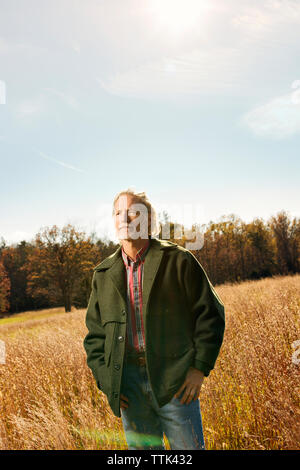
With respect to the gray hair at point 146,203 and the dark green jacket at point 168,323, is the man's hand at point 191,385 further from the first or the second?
the gray hair at point 146,203

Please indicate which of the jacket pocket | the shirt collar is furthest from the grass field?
the shirt collar

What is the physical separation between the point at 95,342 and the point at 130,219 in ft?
2.87

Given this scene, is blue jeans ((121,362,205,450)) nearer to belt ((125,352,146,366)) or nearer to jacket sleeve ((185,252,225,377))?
belt ((125,352,146,366))

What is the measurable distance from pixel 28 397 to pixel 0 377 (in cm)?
92

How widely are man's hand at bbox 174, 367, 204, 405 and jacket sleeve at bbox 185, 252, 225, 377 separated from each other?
5cm

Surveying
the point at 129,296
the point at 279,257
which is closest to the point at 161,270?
the point at 129,296

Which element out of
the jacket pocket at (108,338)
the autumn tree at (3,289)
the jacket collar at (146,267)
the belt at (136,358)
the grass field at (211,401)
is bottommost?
the autumn tree at (3,289)

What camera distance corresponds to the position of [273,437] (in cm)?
251

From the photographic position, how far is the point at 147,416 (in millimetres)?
1904

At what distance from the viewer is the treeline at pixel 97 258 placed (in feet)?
96.3

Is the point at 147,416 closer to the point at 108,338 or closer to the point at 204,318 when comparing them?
the point at 108,338

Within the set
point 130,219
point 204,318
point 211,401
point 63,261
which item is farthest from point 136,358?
point 63,261

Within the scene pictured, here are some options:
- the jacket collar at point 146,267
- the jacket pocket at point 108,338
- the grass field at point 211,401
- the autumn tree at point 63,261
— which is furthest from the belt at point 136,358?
the autumn tree at point 63,261

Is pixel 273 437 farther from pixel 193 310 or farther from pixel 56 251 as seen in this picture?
pixel 56 251
